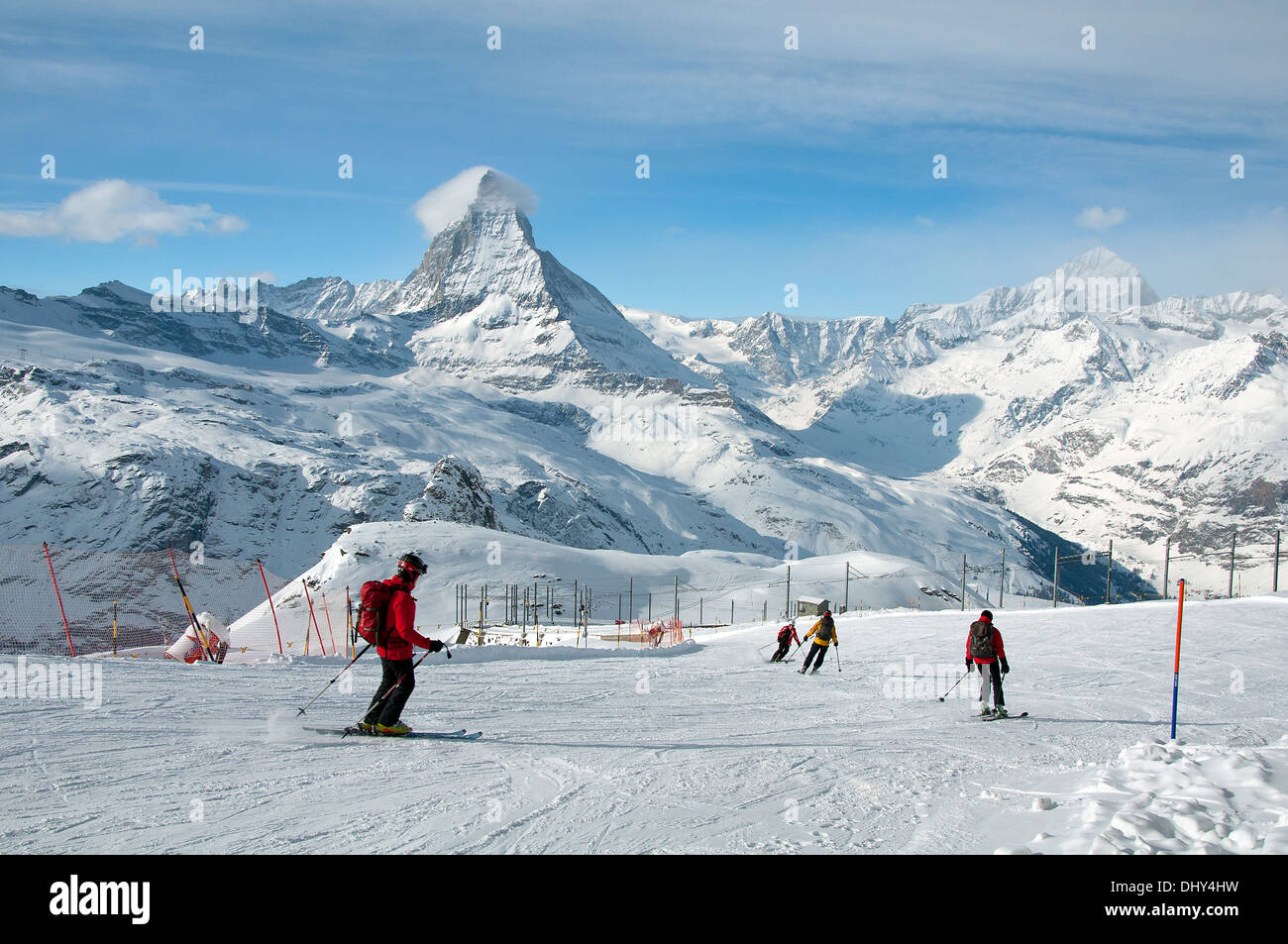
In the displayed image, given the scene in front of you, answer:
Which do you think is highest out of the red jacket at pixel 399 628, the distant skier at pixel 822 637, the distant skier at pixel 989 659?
the red jacket at pixel 399 628

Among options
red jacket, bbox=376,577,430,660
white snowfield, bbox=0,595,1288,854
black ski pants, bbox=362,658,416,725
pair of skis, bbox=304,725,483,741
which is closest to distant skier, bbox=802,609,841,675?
white snowfield, bbox=0,595,1288,854

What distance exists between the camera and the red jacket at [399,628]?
35.5 feet

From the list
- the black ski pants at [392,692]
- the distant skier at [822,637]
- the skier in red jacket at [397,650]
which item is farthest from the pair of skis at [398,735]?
the distant skier at [822,637]

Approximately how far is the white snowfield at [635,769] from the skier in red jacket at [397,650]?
0.30 meters

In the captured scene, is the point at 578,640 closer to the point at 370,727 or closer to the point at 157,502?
the point at 370,727

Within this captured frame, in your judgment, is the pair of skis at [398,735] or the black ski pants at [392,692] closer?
the black ski pants at [392,692]

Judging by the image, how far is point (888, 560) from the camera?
14250 centimetres

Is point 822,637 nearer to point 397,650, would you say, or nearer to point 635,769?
point 635,769

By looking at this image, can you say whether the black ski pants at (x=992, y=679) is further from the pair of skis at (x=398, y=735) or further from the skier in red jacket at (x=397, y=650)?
the skier in red jacket at (x=397, y=650)

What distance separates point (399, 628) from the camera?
10844 millimetres

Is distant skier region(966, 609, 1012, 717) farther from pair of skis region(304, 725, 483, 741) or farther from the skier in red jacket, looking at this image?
the skier in red jacket

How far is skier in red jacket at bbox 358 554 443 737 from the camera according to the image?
10.8 meters
